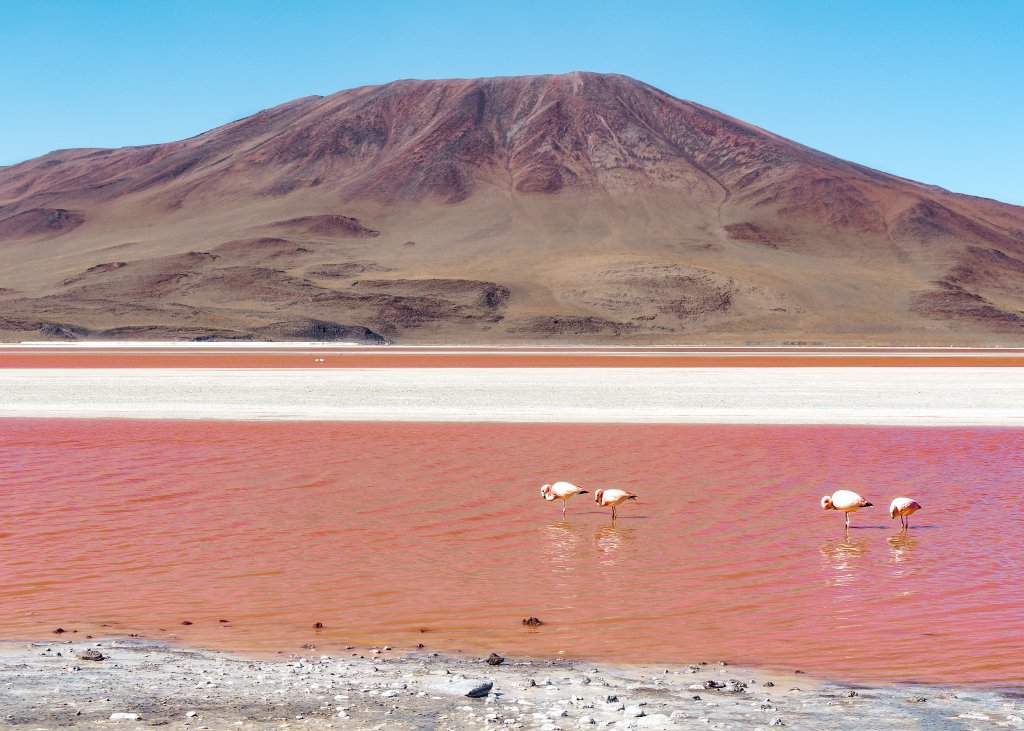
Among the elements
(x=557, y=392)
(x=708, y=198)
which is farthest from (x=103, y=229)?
(x=557, y=392)

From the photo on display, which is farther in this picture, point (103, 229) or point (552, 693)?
point (103, 229)

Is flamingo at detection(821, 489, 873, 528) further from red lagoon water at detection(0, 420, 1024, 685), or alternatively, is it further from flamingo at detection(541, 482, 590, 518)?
flamingo at detection(541, 482, 590, 518)

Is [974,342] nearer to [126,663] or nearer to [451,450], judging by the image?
[451,450]

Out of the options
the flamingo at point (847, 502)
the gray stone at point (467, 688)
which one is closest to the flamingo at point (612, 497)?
the flamingo at point (847, 502)

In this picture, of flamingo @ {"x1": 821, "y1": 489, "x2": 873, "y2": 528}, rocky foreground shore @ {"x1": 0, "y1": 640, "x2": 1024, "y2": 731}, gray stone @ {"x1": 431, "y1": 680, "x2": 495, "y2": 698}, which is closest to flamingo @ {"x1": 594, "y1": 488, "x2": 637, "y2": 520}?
flamingo @ {"x1": 821, "y1": 489, "x2": 873, "y2": 528}

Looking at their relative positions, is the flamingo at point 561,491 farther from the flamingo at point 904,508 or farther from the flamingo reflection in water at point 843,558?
the flamingo at point 904,508

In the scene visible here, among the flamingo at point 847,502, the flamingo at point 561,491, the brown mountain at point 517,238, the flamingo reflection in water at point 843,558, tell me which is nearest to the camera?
the flamingo reflection in water at point 843,558
